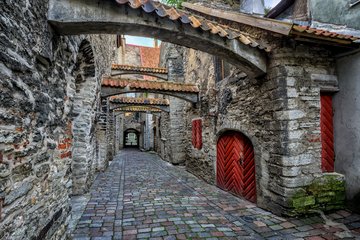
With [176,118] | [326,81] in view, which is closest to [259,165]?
[326,81]

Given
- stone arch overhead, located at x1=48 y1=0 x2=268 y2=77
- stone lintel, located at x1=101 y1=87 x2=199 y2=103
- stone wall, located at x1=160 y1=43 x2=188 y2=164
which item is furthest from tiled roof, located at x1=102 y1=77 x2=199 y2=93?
stone arch overhead, located at x1=48 y1=0 x2=268 y2=77

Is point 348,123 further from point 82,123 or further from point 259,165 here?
point 82,123

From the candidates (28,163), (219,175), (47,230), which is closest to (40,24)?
(28,163)

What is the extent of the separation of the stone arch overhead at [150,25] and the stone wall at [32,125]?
23 centimetres

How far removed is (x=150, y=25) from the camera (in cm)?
276

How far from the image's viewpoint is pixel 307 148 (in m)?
3.58

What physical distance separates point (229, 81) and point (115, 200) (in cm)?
376

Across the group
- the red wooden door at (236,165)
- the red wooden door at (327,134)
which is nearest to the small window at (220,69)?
the red wooden door at (236,165)

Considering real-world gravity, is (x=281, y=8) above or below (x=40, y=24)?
above

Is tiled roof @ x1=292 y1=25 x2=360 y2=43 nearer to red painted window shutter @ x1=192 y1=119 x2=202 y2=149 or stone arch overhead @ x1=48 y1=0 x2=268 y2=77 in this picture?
stone arch overhead @ x1=48 y1=0 x2=268 y2=77

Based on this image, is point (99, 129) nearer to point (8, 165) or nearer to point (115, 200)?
point (115, 200)

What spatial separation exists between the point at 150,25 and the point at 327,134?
3.61m

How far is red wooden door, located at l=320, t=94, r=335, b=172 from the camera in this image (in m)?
3.86

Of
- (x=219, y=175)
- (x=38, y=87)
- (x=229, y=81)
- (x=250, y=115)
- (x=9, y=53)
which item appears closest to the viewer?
(x=9, y=53)
